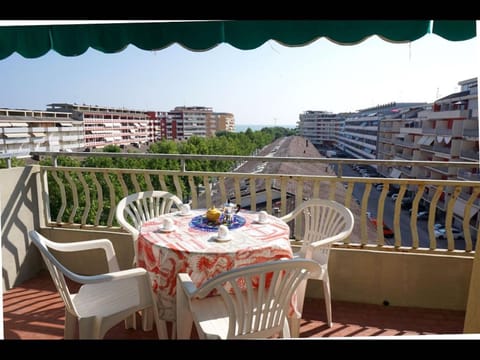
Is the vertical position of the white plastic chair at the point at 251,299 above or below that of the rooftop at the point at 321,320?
above

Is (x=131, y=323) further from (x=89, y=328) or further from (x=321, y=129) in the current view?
(x=321, y=129)

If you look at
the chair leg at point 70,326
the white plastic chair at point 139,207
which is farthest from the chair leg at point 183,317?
the white plastic chair at point 139,207

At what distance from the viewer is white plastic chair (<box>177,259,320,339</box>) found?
5.04 feet

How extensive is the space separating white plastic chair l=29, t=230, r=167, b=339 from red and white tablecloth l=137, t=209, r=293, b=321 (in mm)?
94

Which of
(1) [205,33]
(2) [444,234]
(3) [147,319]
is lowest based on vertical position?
(2) [444,234]

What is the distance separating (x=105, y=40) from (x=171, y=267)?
193 cm

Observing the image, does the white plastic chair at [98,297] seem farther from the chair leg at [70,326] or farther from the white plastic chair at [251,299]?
the white plastic chair at [251,299]

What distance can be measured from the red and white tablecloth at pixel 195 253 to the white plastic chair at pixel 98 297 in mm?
94

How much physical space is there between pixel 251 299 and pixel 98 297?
3.52 ft

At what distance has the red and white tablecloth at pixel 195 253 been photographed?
1927 mm

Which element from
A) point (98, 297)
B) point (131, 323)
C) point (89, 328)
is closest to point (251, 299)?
point (89, 328)

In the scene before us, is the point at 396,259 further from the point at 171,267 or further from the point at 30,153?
the point at 30,153

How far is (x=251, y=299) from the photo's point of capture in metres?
1.57
